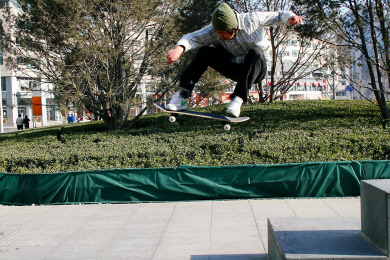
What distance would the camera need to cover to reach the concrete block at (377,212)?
13.3 ft

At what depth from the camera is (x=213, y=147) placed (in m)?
11.6

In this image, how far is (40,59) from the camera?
1546cm

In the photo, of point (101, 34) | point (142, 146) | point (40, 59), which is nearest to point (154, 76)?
point (101, 34)

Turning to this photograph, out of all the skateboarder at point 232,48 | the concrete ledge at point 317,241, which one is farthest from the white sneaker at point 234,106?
the concrete ledge at point 317,241

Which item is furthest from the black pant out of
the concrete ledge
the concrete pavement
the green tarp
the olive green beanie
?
the green tarp

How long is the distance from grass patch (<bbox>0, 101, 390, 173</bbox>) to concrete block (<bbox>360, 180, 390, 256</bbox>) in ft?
19.3

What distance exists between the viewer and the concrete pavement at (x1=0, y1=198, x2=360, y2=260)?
6.32 m

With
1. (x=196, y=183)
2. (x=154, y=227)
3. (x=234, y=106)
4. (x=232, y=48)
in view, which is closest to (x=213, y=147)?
(x=196, y=183)

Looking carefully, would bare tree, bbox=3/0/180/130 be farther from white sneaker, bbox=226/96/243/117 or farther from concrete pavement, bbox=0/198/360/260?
white sneaker, bbox=226/96/243/117

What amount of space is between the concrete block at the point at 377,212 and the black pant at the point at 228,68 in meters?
1.88

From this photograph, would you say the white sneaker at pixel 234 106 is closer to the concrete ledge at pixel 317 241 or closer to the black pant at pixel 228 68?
the black pant at pixel 228 68

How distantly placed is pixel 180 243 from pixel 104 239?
56.6 inches

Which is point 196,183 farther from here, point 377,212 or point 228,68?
point 377,212

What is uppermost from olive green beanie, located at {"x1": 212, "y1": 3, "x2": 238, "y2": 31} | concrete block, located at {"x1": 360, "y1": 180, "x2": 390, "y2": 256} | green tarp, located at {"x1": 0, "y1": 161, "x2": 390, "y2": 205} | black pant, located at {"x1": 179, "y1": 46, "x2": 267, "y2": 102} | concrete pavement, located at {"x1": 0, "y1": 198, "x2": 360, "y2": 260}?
olive green beanie, located at {"x1": 212, "y1": 3, "x2": 238, "y2": 31}
